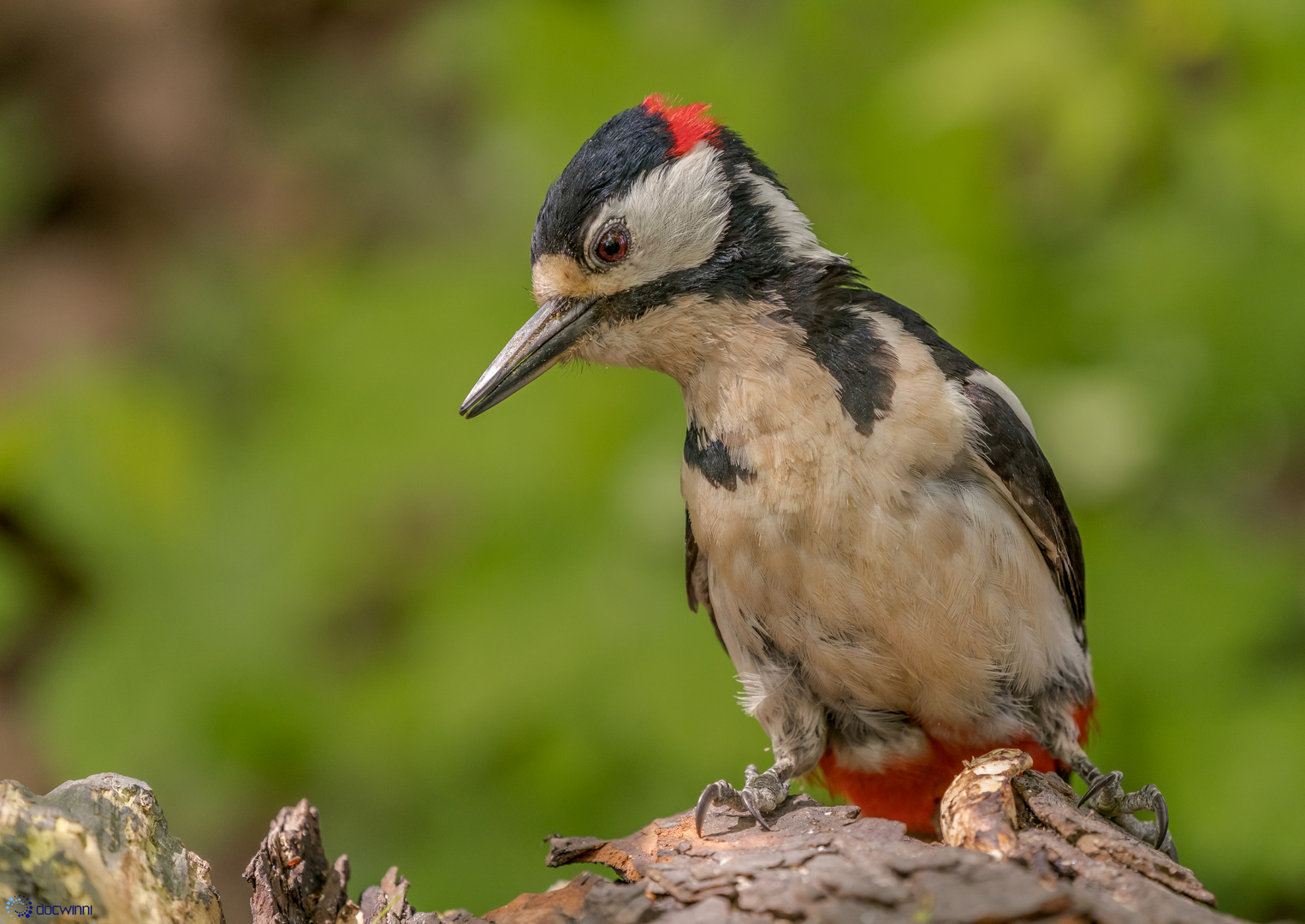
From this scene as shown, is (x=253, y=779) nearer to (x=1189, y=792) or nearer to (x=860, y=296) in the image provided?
(x=860, y=296)

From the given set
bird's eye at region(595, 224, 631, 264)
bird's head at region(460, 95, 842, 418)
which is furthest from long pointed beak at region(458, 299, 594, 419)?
bird's eye at region(595, 224, 631, 264)

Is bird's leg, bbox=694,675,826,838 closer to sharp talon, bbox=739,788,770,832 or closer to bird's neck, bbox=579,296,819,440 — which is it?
sharp talon, bbox=739,788,770,832

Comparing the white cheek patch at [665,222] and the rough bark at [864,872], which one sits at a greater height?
the white cheek patch at [665,222]

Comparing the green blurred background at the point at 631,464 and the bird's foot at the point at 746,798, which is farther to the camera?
the green blurred background at the point at 631,464

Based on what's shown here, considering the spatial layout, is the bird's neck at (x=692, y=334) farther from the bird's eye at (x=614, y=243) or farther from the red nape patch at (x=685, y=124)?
the red nape patch at (x=685, y=124)

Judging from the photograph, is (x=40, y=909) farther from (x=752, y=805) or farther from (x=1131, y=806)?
(x=1131, y=806)

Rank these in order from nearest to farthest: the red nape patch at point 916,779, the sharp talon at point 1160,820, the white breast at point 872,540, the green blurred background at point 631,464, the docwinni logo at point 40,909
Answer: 1. the docwinni logo at point 40,909
2. the white breast at point 872,540
3. the sharp talon at point 1160,820
4. the red nape patch at point 916,779
5. the green blurred background at point 631,464

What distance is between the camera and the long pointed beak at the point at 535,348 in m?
2.75

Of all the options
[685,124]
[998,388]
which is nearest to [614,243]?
[685,124]

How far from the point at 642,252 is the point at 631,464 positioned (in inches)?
35.4

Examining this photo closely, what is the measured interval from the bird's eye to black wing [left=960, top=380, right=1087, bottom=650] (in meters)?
0.79

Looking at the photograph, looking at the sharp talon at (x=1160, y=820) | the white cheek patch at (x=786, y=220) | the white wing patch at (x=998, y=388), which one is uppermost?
the white cheek patch at (x=786, y=220)

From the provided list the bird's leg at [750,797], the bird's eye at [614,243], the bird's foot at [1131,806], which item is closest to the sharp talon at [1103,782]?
the bird's foot at [1131,806]

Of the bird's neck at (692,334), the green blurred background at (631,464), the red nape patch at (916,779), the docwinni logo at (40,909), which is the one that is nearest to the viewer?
the docwinni logo at (40,909)
